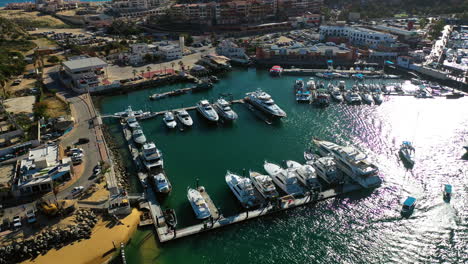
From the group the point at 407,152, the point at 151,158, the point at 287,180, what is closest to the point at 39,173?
the point at 151,158

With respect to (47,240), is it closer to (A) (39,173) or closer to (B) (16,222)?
(B) (16,222)

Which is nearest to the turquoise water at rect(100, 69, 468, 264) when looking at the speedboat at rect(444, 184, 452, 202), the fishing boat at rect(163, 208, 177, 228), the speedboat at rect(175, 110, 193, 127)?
the speedboat at rect(444, 184, 452, 202)

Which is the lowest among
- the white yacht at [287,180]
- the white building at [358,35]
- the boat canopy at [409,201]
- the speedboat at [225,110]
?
the boat canopy at [409,201]

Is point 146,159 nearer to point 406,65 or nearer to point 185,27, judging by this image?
point 406,65

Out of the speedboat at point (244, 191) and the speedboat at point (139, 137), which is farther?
the speedboat at point (139, 137)

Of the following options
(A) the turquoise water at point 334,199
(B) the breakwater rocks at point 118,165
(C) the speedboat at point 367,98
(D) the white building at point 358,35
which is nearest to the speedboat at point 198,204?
(A) the turquoise water at point 334,199

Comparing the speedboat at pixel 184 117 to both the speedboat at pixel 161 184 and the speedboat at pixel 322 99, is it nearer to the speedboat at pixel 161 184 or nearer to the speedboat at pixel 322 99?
the speedboat at pixel 161 184
